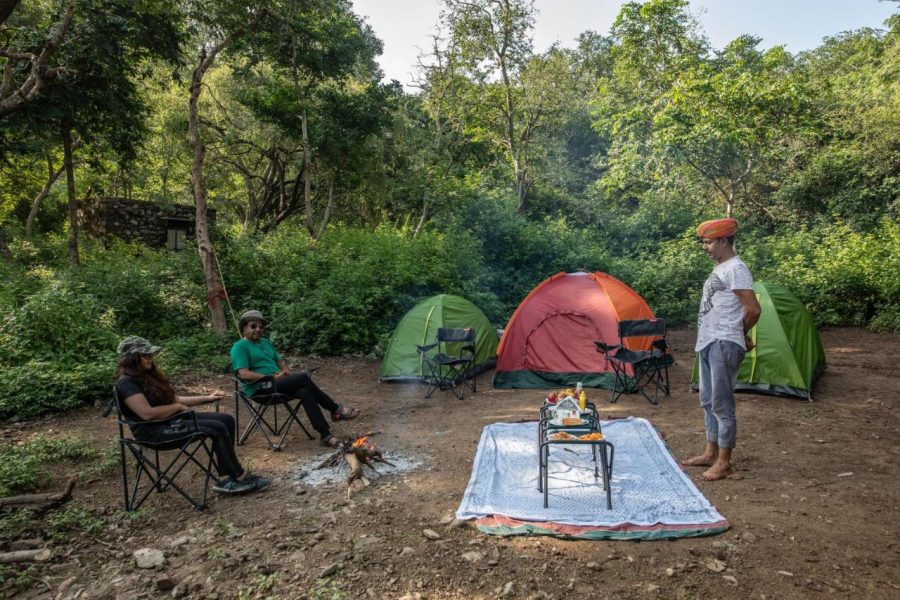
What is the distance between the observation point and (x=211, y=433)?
3.65m

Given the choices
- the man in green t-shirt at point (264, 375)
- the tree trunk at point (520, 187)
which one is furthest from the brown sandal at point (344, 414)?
the tree trunk at point (520, 187)

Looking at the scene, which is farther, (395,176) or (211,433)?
(395,176)

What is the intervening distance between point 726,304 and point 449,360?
3.80 meters

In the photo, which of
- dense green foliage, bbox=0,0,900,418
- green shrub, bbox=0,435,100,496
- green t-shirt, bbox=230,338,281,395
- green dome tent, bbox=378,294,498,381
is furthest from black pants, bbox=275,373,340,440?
→ dense green foliage, bbox=0,0,900,418

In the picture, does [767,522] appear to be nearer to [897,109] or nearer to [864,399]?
[864,399]

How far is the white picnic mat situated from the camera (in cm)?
323

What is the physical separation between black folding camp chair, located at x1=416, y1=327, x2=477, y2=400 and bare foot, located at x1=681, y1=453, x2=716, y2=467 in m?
3.16

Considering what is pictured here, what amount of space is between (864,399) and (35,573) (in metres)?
7.63

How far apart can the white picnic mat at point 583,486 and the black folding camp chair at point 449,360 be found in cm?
203

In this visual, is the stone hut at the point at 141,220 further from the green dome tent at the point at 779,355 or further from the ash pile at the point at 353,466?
the green dome tent at the point at 779,355

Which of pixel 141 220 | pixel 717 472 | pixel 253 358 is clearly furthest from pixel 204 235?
pixel 717 472

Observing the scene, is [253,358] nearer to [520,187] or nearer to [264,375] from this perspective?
[264,375]

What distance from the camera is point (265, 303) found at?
9.55 m

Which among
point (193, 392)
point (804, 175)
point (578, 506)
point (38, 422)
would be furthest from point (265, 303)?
point (804, 175)
